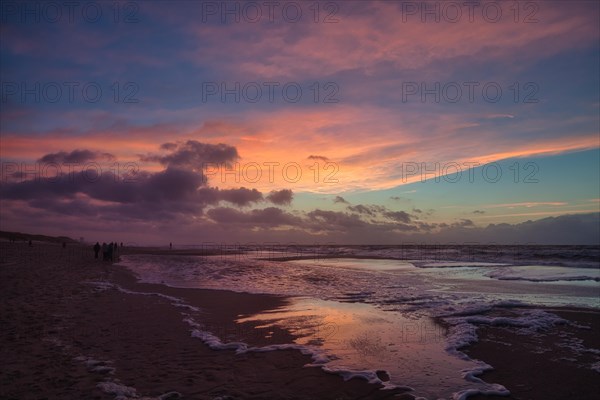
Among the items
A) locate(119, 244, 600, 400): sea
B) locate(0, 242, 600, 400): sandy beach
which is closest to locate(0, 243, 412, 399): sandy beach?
locate(0, 242, 600, 400): sandy beach

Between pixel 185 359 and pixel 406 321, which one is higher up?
pixel 185 359

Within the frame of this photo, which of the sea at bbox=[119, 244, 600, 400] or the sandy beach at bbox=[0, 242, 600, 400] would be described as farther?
the sea at bbox=[119, 244, 600, 400]

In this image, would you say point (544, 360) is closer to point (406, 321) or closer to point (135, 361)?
point (406, 321)

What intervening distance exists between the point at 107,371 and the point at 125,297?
32.7 ft

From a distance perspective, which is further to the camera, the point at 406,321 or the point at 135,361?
the point at 406,321

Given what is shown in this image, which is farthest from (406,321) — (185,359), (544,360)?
(185,359)

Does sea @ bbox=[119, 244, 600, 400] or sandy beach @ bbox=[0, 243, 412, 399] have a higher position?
sandy beach @ bbox=[0, 243, 412, 399]

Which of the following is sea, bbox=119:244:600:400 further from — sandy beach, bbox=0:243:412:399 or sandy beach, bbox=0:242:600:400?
sandy beach, bbox=0:243:412:399

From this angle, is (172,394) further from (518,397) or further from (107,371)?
(518,397)

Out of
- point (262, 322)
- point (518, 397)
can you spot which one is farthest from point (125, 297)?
point (518, 397)

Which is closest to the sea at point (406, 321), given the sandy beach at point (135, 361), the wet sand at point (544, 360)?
the wet sand at point (544, 360)

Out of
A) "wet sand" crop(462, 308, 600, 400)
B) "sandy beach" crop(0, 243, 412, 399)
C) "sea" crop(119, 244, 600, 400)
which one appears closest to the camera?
"sandy beach" crop(0, 243, 412, 399)

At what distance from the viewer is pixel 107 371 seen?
24.7ft

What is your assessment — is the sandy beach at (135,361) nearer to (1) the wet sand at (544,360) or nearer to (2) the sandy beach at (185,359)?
(2) the sandy beach at (185,359)
